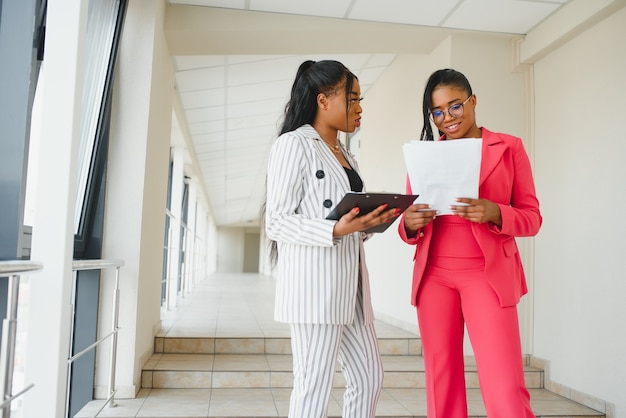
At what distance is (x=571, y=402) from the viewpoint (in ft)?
11.5

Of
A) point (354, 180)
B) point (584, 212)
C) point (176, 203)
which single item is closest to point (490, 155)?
point (354, 180)

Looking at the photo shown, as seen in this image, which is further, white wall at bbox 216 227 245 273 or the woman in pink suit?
white wall at bbox 216 227 245 273

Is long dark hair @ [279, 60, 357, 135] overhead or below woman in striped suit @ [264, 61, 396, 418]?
overhead

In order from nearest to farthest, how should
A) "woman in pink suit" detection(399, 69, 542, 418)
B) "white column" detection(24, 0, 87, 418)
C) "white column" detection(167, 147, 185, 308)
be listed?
"woman in pink suit" detection(399, 69, 542, 418) → "white column" detection(24, 0, 87, 418) → "white column" detection(167, 147, 185, 308)

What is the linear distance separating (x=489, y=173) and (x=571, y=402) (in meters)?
2.43

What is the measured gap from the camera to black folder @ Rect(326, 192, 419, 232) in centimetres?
149

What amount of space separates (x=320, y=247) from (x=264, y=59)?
3686 mm

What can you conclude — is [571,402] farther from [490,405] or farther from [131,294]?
[131,294]

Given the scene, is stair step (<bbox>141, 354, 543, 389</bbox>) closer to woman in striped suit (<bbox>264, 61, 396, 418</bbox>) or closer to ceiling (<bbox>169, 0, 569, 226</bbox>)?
woman in striped suit (<bbox>264, 61, 396, 418</bbox>)

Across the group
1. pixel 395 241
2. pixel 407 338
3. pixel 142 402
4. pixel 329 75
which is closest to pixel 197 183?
pixel 395 241

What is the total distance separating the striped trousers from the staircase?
1454 mm

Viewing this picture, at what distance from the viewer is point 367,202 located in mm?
1528

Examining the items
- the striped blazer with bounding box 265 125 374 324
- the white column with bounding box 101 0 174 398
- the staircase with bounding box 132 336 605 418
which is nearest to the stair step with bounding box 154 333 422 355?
the staircase with bounding box 132 336 605 418

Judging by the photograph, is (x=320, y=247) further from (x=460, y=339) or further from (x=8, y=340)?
(x=8, y=340)
